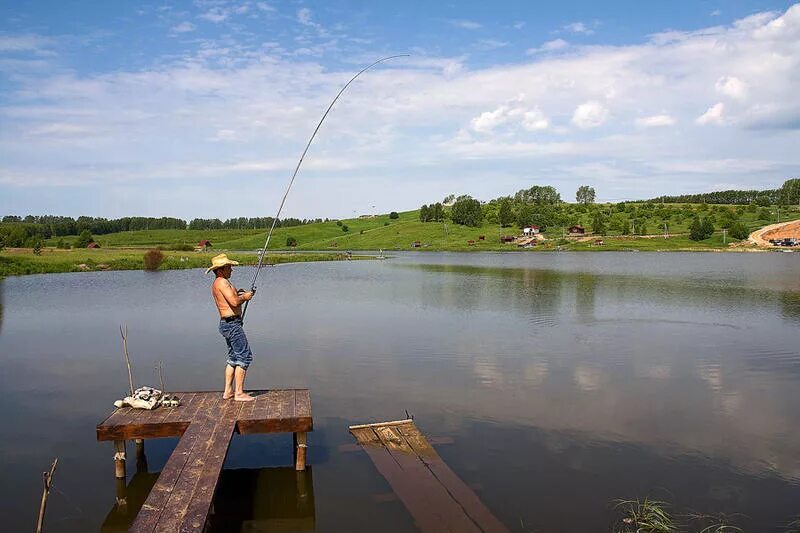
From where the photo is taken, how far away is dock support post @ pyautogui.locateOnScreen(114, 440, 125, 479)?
9.71 meters

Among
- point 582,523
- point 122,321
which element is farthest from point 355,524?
point 122,321

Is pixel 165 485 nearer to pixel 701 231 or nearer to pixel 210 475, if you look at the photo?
pixel 210 475

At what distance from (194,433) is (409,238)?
143949 mm

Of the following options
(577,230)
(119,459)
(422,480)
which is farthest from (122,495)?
(577,230)

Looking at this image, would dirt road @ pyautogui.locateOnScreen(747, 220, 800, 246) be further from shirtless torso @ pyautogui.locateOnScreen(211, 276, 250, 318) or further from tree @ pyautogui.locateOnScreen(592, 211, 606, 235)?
shirtless torso @ pyautogui.locateOnScreen(211, 276, 250, 318)

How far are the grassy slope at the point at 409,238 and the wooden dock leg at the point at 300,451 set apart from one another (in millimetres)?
101349

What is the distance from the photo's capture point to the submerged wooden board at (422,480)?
329 inches

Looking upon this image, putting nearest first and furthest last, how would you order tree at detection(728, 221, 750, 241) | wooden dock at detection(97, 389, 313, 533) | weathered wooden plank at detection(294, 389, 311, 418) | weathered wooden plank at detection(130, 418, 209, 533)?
weathered wooden plank at detection(130, 418, 209, 533), wooden dock at detection(97, 389, 313, 533), weathered wooden plank at detection(294, 389, 311, 418), tree at detection(728, 221, 750, 241)

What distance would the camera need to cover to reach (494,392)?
579 inches

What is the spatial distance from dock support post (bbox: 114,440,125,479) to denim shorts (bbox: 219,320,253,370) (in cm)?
210

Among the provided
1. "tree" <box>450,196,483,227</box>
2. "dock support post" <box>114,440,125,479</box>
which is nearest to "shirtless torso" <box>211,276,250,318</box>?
"dock support post" <box>114,440,125,479</box>

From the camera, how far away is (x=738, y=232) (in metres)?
123

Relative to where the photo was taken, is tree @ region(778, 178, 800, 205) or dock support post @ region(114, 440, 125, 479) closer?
dock support post @ region(114, 440, 125, 479)

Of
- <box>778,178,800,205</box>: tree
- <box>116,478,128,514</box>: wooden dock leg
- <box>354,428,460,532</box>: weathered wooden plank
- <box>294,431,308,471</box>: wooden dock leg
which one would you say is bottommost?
<box>116,478,128,514</box>: wooden dock leg
